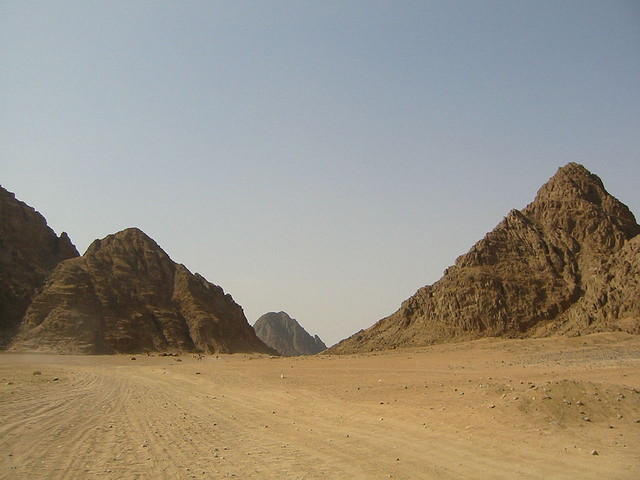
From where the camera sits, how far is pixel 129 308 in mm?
71500

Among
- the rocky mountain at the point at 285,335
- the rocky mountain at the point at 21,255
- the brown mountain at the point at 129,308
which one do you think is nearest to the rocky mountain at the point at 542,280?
the brown mountain at the point at 129,308

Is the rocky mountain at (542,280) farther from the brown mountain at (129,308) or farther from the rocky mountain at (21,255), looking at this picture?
the rocky mountain at (21,255)

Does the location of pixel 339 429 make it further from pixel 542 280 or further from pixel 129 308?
pixel 129 308

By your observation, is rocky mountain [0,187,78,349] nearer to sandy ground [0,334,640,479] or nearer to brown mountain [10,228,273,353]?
brown mountain [10,228,273,353]

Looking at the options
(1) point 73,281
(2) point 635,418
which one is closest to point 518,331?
(2) point 635,418

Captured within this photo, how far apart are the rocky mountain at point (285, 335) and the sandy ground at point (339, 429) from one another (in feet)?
442

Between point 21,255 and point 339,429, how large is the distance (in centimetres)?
7445

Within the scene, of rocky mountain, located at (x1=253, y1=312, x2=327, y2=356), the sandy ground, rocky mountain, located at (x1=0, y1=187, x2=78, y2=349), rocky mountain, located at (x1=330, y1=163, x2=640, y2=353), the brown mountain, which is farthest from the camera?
rocky mountain, located at (x1=253, y1=312, x2=327, y2=356)

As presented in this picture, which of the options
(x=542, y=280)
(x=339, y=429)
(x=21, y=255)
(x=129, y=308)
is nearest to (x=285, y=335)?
(x=129, y=308)

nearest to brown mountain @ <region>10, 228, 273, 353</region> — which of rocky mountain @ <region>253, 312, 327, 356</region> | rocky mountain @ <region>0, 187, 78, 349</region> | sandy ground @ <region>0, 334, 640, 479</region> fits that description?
rocky mountain @ <region>0, 187, 78, 349</region>

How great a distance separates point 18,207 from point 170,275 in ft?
83.4

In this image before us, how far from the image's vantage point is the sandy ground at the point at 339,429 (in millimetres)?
9305

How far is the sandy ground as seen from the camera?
9305 mm

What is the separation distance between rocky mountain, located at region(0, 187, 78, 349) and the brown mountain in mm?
2230
